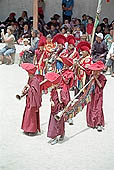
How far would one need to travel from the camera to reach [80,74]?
10.2 meters

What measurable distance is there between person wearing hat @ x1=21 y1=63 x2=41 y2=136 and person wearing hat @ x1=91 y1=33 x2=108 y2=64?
5.66 m

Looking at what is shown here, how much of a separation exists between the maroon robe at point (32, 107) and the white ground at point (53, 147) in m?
0.21

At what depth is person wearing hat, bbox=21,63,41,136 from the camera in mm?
8602

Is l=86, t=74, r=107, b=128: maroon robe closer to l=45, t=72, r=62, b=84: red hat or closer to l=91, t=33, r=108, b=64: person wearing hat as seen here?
l=45, t=72, r=62, b=84: red hat

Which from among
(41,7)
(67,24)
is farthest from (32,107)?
(41,7)

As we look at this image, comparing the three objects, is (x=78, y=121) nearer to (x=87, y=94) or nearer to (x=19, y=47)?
(x=87, y=94)

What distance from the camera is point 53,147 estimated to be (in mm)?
8328

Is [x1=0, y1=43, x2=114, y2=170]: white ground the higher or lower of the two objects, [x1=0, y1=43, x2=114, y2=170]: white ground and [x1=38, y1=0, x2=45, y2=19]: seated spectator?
the lower

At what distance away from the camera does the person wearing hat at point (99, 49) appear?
1400cm

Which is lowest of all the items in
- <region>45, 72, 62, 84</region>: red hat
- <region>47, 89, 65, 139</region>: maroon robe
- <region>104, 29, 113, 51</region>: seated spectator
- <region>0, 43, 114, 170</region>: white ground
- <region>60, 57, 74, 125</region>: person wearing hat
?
<region>0, 43, 114, 170</region>: white ground

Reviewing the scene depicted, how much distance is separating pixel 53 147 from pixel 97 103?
1.54 m

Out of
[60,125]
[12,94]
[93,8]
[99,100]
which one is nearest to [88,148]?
[60,125]

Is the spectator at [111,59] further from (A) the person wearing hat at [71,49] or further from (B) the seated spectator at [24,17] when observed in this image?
(B) the seated spectator at [24,17]

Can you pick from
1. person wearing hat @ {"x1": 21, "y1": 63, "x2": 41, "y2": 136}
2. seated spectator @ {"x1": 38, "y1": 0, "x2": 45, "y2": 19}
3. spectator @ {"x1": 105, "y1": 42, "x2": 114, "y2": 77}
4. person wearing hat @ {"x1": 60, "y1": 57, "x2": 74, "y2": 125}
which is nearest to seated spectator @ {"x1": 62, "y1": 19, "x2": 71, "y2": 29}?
seated spectator @ {"x1": 38, "y1": 0, "x2": 45, "y2": 19}
